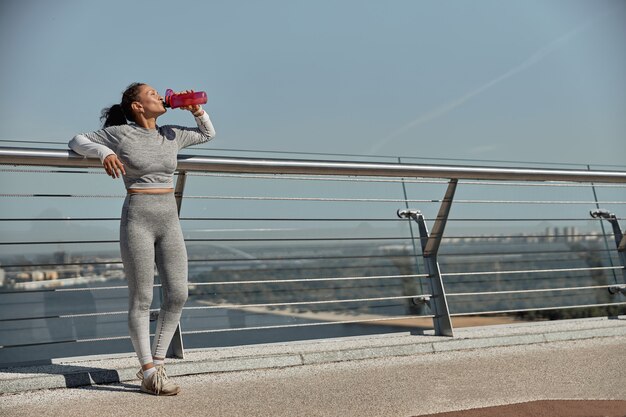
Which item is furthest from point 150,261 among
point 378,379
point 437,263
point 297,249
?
point 437,263

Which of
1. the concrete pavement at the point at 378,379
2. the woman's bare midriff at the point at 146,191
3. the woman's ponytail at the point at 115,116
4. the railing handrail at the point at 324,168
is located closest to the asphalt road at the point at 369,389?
the concrete pavement at the point at 378,379

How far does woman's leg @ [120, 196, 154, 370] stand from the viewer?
3.25m

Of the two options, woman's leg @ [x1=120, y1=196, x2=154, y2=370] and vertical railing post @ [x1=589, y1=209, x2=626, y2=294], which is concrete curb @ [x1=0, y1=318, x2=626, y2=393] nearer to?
woman's leg @ [x1=120, y1=196, x2=154, y2=370]

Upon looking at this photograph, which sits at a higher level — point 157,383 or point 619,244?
point 619,244

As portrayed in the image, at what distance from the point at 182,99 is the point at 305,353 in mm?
1399

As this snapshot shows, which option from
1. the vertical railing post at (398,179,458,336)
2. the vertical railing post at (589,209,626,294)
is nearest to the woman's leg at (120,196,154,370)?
the vertical railing post at (398,179,458,336)

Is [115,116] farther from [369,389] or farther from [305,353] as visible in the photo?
[369,389]

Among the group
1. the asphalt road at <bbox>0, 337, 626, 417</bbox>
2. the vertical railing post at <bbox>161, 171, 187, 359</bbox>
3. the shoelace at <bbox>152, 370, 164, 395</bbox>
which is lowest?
the asphalt road at <bbox>0, 337, 626, 417</bbox>

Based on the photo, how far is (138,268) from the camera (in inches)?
129

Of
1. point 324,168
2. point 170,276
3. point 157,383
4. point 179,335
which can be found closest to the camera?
point 157,383

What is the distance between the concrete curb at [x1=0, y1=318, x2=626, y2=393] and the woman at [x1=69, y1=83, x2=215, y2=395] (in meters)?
0.27

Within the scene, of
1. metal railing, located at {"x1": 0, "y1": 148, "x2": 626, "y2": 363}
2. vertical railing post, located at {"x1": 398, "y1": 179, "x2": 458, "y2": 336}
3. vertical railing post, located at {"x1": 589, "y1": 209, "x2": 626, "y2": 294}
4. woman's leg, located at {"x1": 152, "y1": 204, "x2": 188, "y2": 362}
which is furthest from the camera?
vertical railing post, located at {"x1": 589, "y1": 209, "x2": 626, "y2": 294}

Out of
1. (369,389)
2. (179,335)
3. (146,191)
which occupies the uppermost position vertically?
(146,191)

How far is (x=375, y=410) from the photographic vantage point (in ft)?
10.1
